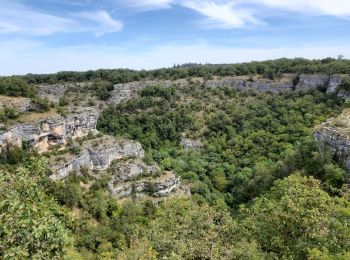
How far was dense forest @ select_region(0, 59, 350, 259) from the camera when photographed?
9406mm

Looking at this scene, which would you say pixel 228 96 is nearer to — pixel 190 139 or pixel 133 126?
pixel 190 139

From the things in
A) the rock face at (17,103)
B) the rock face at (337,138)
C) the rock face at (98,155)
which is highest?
the rock face at (17,103)

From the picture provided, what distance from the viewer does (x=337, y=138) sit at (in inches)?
1494

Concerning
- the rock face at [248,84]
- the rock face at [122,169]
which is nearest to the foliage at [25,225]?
the rock face at [122,169]

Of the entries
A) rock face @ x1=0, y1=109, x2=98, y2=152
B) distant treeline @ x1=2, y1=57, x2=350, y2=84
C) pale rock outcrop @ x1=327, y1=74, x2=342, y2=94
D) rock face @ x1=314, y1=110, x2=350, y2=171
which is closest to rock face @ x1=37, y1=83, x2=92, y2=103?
distant treeline @ x1=2, y1=57, x2=350, y2=84

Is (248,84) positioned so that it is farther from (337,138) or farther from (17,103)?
(17,103)

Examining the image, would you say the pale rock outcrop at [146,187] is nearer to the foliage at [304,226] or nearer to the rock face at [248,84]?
the foliage at [304,226]

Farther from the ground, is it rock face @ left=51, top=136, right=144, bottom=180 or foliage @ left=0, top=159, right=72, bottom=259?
foliage @ left=0, top=159, right=72, bottom=259

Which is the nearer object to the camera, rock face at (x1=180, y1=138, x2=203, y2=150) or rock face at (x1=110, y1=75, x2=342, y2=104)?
rock face at (x1=180, y1=138, x2=203, y2=150)

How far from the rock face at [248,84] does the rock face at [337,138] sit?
27349 millimetres

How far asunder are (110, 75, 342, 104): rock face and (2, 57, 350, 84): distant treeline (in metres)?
3.09

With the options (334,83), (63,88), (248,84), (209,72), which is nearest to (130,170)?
(334,83)

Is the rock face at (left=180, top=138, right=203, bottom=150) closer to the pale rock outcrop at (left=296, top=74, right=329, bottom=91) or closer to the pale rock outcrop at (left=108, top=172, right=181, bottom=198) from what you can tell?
the pale rock outcrop at (left=108, top=172, right=181, bottom=198)

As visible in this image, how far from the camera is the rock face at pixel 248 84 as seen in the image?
7106 cm
